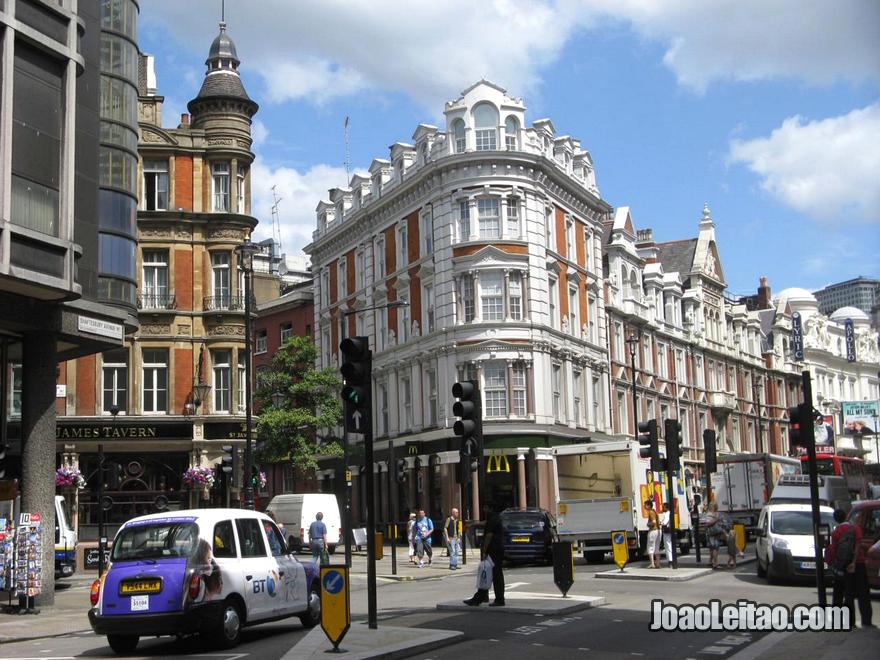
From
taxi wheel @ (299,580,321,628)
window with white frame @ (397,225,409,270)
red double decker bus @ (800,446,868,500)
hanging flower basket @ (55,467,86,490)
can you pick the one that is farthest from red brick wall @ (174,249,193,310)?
red double decker bus @ (800,446,868,500)

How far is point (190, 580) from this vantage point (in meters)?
14.7

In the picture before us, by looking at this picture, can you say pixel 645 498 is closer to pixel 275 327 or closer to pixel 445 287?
pixel 445 287

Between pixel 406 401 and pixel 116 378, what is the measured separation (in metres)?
16.3

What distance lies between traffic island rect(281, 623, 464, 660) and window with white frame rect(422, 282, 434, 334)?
118ft

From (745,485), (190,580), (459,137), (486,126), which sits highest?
(486,126)

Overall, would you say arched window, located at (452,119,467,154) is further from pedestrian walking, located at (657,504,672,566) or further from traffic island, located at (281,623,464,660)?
traffic island, located at (281,623,464,660)

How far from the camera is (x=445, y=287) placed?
50.1m

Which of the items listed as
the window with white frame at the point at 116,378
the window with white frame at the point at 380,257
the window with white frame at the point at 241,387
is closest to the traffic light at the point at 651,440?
the window with white frame at the point at 241,387

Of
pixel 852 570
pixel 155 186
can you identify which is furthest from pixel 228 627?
pixel 155 186

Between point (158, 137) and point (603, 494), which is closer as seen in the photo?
point (603, 494)

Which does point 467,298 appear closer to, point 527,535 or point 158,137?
point 158,137

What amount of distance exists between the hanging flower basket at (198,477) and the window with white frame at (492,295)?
14902 mm

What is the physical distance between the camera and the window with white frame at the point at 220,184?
143 feet

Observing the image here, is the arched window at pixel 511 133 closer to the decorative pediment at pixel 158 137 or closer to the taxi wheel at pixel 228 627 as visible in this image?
the decorative pediment at pixel 158 137
